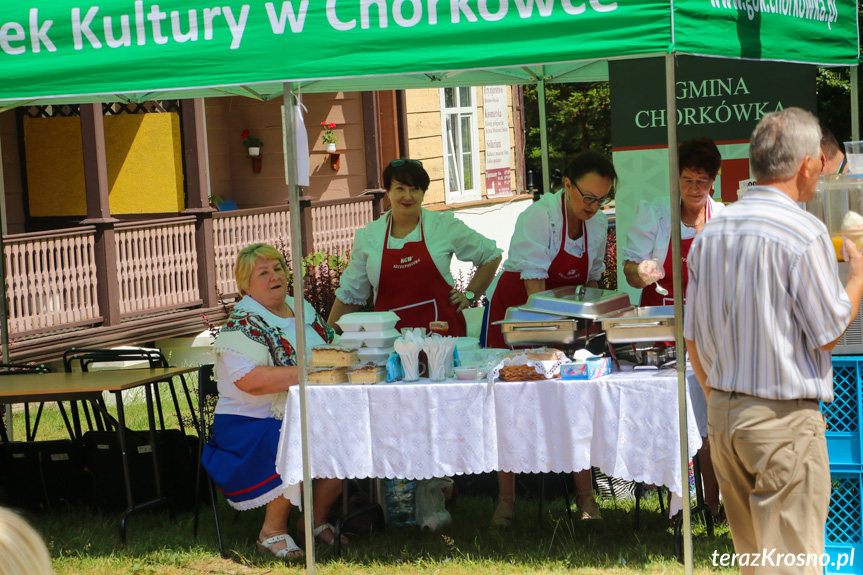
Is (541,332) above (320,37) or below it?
below

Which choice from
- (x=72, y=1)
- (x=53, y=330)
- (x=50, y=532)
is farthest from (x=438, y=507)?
(x=53, y=330)

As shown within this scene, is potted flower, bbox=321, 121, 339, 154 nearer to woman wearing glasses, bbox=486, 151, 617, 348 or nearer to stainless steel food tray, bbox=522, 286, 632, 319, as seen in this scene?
woman wearing glasses, bbox=486, 151, 617, 348

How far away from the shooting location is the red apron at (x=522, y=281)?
5035 millimetres

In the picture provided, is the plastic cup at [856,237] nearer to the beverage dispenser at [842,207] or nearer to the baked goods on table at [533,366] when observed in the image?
the beverage dispenser at [842,207]

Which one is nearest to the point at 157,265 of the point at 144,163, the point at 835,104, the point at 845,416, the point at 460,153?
the point at 144,163

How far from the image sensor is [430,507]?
4926mm

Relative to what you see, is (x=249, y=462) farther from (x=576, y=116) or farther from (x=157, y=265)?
(x=576, y=116)

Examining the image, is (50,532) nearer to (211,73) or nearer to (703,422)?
(211,73)

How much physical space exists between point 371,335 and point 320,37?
1.31 meters

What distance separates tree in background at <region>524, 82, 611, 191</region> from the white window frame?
988 centimetres

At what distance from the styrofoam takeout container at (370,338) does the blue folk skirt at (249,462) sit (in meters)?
0.58

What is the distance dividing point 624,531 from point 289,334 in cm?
176

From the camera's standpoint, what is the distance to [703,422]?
13.6ft

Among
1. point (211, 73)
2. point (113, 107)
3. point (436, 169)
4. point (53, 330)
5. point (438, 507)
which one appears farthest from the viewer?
point (436, 169)
